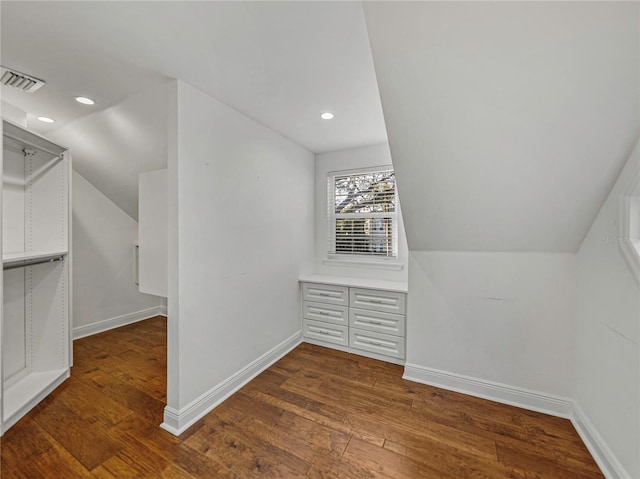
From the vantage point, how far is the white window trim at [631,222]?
4.29 ft

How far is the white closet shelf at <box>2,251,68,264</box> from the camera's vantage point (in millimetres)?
1730

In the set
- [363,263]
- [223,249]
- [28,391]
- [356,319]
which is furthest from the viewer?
[363,263]

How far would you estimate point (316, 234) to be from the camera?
350 cm

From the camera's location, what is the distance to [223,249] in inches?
82.1

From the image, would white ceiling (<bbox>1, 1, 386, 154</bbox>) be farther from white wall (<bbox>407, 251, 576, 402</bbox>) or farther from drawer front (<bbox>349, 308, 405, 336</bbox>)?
drawer front (<bbox>349, 308, 405, 336</bbox>)

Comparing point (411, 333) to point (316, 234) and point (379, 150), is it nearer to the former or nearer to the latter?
point (316, 234)

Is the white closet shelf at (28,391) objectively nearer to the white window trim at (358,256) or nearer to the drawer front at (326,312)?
the drawer front at (326,312)

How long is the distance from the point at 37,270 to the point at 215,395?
1.92 metres

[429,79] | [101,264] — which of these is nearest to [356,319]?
[429,79]

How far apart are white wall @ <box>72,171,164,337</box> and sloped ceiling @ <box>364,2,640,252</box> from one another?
3.77 meters

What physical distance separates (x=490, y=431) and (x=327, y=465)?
114 cm

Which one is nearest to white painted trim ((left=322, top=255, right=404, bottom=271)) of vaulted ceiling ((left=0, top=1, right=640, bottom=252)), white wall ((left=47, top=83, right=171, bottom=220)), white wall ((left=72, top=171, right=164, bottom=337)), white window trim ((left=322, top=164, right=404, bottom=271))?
white window trim ((left=322, top=164, right=404, bottom=271))

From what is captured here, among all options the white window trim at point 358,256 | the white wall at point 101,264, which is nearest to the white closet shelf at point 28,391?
the white wall at point 101,264

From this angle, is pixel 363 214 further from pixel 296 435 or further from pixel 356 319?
pixel 296 435
